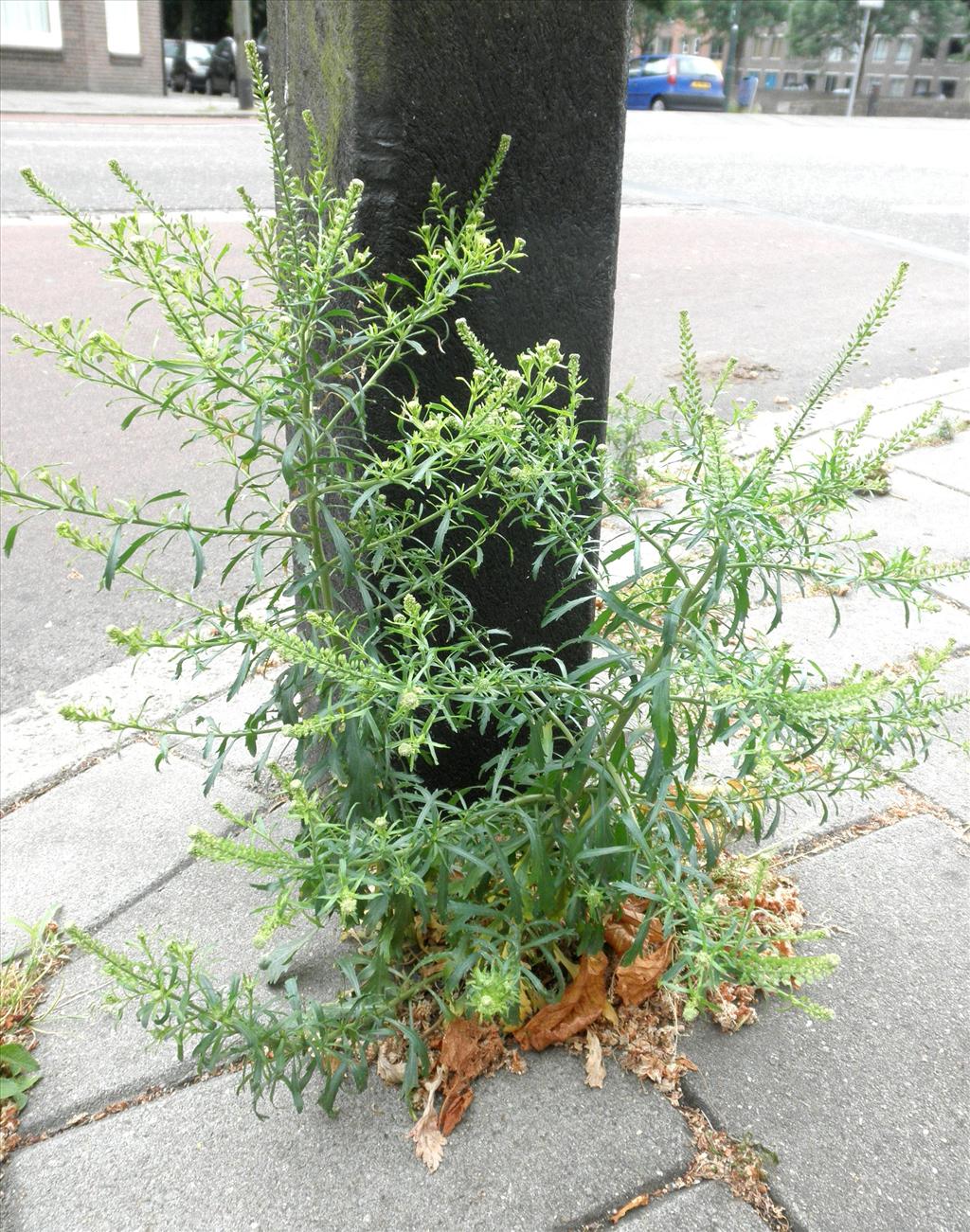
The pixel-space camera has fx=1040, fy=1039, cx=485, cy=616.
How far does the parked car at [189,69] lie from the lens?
1174 inches

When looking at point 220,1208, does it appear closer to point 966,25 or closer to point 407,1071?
point 407,1071

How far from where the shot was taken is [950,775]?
2607 mm

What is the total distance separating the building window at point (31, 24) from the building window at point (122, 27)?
1.16m

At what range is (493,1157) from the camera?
5.68 feet

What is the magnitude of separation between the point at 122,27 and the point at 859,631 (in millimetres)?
27016

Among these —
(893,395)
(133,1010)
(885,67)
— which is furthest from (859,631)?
(885,67)

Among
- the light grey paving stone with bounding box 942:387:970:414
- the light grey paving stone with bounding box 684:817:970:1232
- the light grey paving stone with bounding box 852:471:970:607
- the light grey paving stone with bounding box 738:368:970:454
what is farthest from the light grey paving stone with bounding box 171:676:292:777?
the light grey paving stone with bounding box 942:387:970:414

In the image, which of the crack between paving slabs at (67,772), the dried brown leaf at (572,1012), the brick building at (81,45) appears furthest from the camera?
the brick building at (81,45)

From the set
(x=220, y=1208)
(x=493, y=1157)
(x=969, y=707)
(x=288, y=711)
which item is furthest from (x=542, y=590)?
(x=969, y=707)

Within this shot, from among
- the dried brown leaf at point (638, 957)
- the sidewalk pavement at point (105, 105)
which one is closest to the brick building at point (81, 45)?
the sidewalk pavement at point (105, 105)

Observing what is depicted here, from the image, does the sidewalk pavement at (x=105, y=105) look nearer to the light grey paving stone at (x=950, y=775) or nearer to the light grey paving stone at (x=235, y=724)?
the light grey paving stone at (x=235, y=724)

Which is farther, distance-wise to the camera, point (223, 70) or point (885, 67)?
point (885, 67)

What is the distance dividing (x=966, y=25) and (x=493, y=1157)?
2160 inches

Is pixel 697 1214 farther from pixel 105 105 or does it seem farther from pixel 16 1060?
pixel 105 105
